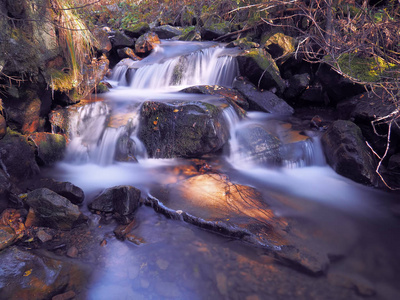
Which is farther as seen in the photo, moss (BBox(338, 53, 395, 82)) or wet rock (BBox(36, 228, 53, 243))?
moss (BBox(338, 53, 395, 82))

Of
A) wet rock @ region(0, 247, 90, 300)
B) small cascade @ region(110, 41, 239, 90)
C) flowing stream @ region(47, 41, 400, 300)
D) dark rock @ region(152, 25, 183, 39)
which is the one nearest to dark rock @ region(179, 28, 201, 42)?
dark rock @ region(152, 25, 183, 39)

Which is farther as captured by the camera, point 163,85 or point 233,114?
point 163,85

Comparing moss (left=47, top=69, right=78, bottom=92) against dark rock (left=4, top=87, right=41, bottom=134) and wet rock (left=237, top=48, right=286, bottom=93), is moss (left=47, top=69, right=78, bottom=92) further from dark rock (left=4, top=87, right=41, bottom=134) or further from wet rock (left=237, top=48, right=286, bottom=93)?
wet rock (left=237, top=48, right=286, bottom=93)

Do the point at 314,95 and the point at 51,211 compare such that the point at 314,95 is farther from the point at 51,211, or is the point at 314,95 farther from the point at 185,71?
the point at 51,211

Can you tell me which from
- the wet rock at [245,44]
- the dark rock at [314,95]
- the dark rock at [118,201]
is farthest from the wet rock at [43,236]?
the wet rock at [245,44]

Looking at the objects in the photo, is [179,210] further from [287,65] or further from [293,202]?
[287,65]

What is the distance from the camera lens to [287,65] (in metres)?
8.81

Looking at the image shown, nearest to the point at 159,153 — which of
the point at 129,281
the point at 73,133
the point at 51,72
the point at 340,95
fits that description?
the point at 73,133

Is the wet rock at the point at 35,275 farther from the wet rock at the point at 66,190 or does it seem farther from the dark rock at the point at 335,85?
the dark rock at the point at 335,85

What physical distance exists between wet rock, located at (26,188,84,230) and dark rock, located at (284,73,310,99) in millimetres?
7089

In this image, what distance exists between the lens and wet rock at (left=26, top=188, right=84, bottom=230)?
3.25m

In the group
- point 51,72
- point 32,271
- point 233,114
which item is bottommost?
point 32,271

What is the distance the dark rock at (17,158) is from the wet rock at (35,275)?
1.76 metres

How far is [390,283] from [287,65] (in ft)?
24.6
